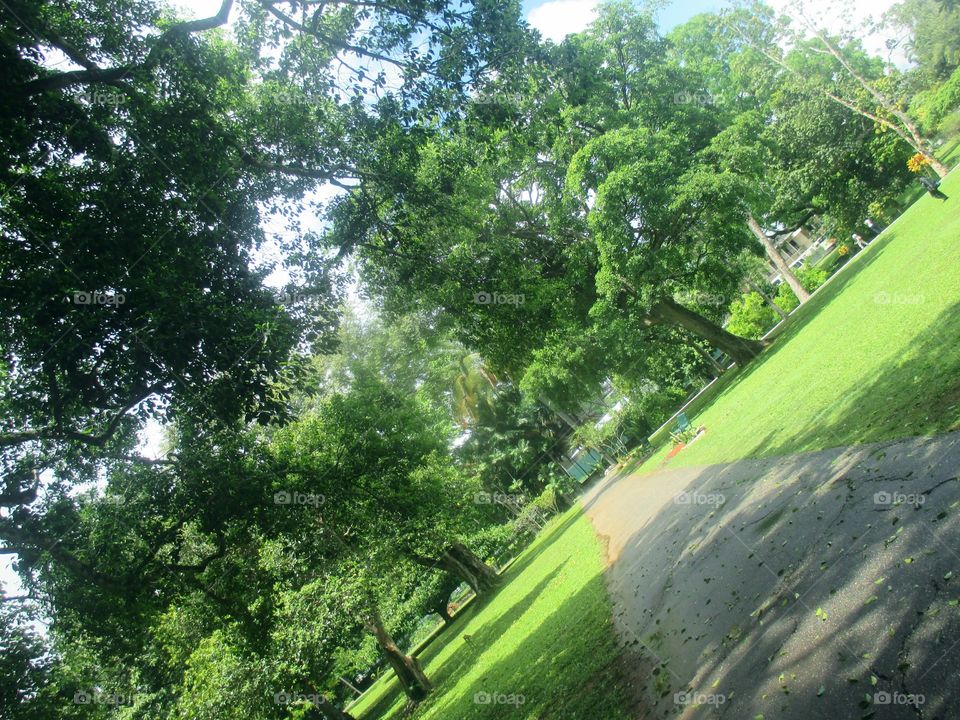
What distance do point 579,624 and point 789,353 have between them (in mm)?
13723

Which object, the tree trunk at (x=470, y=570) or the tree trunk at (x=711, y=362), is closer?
the tree trunk at (x=470, y=570)

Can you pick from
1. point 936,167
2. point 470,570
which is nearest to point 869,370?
point 470,570

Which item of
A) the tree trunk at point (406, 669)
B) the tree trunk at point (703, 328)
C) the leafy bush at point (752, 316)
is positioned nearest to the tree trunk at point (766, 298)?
the leafy bush at point (752, 316)

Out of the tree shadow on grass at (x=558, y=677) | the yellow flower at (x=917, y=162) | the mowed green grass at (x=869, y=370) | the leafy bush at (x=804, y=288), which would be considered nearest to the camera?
the tree shadow on grass at (x=558, y=677)

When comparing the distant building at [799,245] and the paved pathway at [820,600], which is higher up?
the paved pathway at [820,600]

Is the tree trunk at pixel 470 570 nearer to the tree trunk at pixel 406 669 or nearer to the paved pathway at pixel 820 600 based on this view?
the tree trunk at pixel 406 669

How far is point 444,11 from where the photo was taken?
26.7 feet

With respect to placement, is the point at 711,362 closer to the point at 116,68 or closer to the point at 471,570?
the point at 471,570

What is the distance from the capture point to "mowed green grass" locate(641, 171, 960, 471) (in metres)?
7.67

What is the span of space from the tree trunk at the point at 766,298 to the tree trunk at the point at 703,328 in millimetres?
8232

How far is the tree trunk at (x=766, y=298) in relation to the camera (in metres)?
34.7

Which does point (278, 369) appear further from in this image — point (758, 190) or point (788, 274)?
point (788, 274)

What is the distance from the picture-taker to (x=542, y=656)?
9.80 meters

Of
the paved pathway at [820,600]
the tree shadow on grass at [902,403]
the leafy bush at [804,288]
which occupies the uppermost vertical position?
the paved pathway at [820,600]
